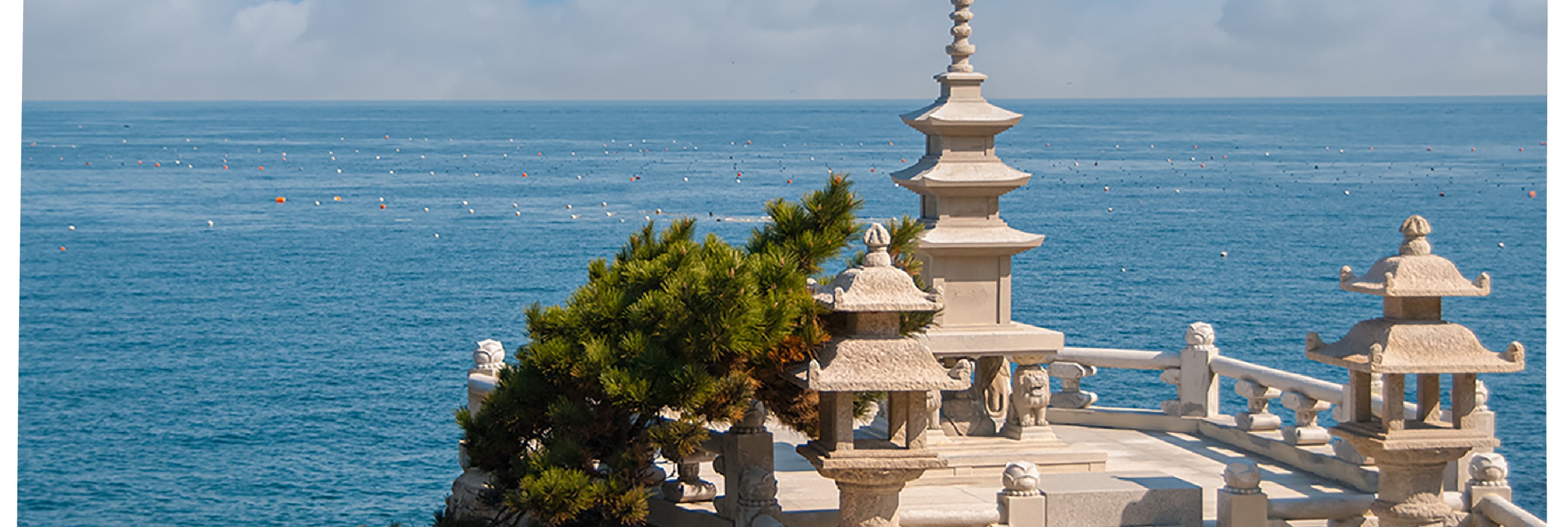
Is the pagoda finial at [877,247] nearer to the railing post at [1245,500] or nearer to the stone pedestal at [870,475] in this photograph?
the stone pedestal at [870,475]

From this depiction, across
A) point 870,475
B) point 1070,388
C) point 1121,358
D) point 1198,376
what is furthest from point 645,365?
point 1198,376

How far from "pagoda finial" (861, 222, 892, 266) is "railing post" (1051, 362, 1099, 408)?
797cm

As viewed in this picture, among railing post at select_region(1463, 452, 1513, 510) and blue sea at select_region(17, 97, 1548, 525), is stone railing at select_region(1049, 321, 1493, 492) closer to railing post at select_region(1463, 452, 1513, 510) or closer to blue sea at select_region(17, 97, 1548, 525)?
railing post at select_region(1463, 452, 1513, 510)

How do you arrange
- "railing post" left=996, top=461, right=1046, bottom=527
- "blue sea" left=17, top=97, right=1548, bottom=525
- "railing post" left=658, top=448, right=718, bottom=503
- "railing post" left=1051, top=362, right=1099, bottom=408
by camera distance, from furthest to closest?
"blue sea" left=17, top=97, right=1548, bottom=525, "railing post" left=1051, top=362, right=1099, bottom=408, "railing post" left=658, top=448, right=718, bottom=503, "railing post" left=996, top=461, right=1046, bottom=527

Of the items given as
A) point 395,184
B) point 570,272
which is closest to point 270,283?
point 570,272

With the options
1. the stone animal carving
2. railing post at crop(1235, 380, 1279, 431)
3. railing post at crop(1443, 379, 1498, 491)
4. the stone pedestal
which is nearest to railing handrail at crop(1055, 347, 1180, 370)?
railing post at crop(1235, 380, 1279, 431)

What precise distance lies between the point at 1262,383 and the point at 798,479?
20.1ft

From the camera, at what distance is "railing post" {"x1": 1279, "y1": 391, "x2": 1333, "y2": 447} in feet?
59.9

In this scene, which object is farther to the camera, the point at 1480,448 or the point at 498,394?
the point at 1480,448

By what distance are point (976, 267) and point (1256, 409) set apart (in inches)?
167

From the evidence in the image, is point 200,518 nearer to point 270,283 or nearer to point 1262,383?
point 1262,383

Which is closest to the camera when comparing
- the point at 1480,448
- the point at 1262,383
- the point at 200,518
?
the point at 1480,448

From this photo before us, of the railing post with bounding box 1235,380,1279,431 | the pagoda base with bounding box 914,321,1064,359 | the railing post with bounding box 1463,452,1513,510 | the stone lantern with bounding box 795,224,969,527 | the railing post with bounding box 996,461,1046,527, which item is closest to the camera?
the stone lantern with bounding box 795,224,969,527

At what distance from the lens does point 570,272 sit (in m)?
74.8
